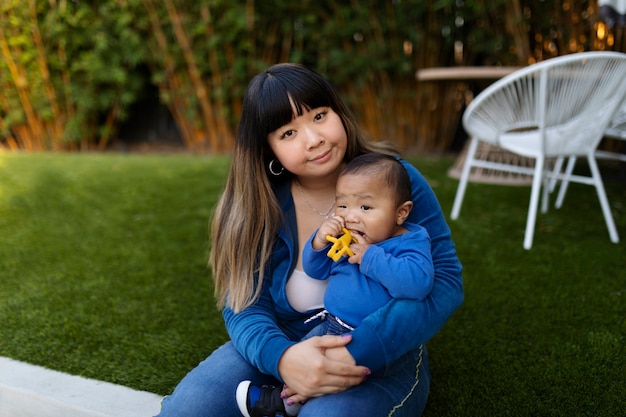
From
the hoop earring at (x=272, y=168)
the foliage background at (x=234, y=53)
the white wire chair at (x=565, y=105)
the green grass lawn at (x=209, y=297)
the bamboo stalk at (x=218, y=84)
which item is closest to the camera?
the hoop earring at (x=272, y=168)

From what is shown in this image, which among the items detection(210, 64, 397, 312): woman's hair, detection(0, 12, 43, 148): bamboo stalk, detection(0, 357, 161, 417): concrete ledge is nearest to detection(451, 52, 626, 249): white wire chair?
detection(210, 64, 397, 312): woman's hair

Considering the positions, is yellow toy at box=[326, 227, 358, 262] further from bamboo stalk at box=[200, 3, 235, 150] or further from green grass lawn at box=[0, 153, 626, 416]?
bamboo stalk at box=[200, 3, 235, 150]

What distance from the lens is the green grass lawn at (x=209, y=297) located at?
168cm

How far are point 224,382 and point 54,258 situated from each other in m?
1.86

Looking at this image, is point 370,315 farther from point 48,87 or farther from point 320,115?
point 48,87

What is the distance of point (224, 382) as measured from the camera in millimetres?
1312

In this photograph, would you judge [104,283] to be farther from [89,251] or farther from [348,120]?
[348,120]

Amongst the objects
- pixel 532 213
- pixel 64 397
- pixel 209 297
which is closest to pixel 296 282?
pixel 64 397

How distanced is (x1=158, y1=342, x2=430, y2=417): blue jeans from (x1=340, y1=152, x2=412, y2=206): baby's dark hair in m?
0.37

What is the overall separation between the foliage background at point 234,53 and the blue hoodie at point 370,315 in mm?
3845

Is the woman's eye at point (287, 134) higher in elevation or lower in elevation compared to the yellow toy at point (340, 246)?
higher

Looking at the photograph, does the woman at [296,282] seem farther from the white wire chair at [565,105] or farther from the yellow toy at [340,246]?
the white wire chair at [565,105]

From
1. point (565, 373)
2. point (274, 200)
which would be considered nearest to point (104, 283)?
point (274, 200)

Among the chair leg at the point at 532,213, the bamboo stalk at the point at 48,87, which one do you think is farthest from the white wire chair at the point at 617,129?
the bamboo stalk at the point at 48,87
